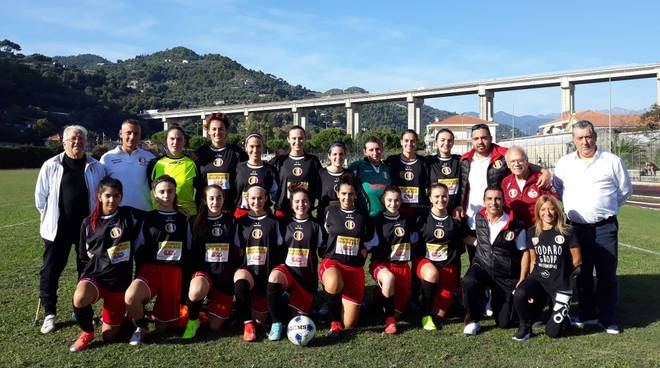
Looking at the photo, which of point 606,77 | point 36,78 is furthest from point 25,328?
point 36,78

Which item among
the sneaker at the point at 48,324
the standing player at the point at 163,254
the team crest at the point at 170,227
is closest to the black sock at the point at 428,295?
the standing player at the point at 163,254

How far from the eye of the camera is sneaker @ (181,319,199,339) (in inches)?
165

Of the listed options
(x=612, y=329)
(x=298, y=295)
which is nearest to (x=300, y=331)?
(x=298, y=295)

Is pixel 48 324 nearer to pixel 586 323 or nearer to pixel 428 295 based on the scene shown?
pixel 428 295

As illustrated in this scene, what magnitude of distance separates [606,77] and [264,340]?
7350cm

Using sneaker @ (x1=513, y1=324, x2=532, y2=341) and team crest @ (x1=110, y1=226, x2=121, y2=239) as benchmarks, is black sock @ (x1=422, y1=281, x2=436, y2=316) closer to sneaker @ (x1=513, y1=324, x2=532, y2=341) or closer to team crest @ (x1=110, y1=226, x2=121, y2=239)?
sneaker @ (x1=513, y1=324, x2=532, y2=341)

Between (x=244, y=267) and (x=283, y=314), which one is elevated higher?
(x=244, y=267)

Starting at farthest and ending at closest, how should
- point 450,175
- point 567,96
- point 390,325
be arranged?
point 567,96 → point 450,175 → point 390,325

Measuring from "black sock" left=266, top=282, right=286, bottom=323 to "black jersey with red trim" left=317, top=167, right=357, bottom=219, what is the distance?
0.98 m

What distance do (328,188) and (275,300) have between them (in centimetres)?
131

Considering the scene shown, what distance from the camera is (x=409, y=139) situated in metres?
5.12

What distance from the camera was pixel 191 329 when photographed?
13.9ft

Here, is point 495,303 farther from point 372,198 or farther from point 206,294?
point 206,294

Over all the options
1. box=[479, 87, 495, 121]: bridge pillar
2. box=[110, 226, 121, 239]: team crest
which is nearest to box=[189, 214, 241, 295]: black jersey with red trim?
box=[110, 226, 121, 239]: team crest
